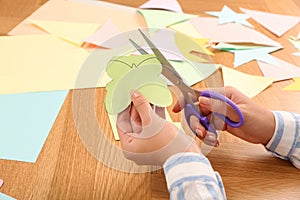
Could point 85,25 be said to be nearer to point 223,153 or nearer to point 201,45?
point 201,45

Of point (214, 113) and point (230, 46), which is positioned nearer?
point (214, 113)

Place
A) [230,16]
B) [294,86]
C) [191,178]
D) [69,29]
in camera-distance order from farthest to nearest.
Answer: [230,16] < [69,29] < [294,86] < [191,178]

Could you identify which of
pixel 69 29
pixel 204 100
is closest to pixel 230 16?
pixel 69 29

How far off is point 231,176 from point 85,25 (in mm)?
438

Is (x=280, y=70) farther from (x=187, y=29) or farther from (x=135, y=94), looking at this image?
(x=135, y=94)

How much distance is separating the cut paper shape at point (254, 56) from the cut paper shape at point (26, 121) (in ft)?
0.99

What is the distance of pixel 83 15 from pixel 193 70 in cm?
28

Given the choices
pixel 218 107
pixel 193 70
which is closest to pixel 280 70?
pixel 193 70

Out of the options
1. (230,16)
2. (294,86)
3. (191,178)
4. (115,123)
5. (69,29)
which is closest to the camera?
(191,178)

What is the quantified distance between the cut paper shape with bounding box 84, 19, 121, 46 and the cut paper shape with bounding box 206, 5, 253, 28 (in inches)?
8.5

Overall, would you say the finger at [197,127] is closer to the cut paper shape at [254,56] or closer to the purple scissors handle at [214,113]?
the purple scissors handle at [214,113]

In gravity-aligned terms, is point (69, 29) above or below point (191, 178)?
above

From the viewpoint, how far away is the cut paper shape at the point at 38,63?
624 millimetres

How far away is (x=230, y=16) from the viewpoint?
2.87ft
